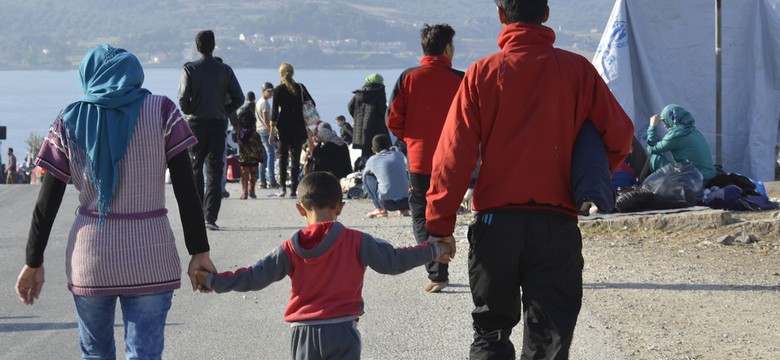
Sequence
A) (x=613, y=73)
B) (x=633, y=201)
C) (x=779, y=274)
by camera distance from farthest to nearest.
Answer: (x=613, y=73)
(x=633, y=201)
(x=779, y=274)

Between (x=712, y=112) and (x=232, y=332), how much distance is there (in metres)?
10.9

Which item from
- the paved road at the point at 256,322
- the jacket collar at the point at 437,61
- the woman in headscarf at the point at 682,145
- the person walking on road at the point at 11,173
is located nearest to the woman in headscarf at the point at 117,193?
the paved road at the point at 256,322

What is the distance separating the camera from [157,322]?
446 centimetres

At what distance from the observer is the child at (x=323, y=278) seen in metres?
4.61

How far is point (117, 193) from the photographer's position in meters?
4.46

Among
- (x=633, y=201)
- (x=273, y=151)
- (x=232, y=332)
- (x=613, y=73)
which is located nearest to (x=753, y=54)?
(x=613, y=73)

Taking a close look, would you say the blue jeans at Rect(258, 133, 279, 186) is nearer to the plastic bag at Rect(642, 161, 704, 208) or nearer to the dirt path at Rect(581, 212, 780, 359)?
the plastic bag at Rect(642, 161, 704, 208)

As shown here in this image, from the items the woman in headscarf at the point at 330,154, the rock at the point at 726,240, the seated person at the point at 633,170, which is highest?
the seated person at the point at 633,170

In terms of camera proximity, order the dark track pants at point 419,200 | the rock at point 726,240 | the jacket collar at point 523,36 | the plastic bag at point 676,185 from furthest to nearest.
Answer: the plastic bag at point 676,185 < the rock at point 726,240 < the dark track pants at point 419,200 < the jacket collar at point 523,36

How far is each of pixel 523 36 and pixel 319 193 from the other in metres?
1.02

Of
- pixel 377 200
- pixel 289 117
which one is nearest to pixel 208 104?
pixel 377 200

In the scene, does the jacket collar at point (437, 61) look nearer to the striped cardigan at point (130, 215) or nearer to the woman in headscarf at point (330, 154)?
the striped cardigan at point (130, 215)

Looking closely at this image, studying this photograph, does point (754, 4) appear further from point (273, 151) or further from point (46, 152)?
point (46, 152)

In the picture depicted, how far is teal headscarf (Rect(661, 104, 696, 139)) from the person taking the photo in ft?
41.6
